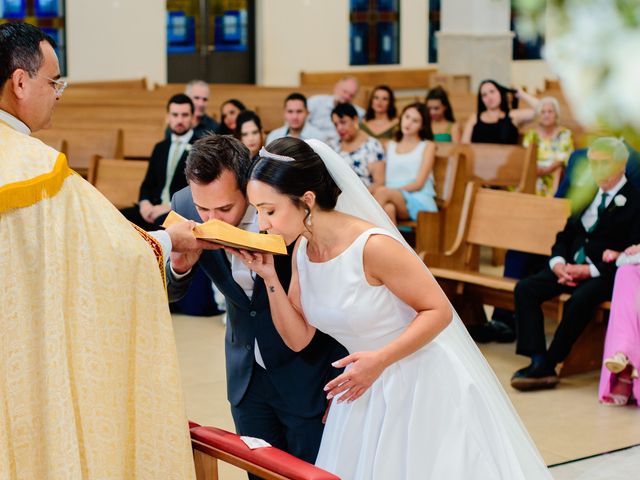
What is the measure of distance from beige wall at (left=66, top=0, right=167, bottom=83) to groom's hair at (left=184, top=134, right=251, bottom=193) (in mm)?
14314

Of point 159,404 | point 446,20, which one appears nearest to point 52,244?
point 159,404

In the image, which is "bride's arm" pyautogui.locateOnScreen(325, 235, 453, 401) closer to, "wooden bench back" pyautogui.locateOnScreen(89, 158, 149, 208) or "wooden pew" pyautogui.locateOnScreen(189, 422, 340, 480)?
Result: "wooden pew" pyautogui.locateOnScreen(189, 422, 340, 480)

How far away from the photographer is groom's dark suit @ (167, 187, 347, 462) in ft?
9.90

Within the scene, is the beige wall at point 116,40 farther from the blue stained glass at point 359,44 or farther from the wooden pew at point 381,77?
the blue stained glass at point 359,44

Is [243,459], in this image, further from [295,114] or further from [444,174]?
[295,114]

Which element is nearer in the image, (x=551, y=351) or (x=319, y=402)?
(x=319, y=402)

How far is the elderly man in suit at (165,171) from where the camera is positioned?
7.91m

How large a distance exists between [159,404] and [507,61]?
14.1 m

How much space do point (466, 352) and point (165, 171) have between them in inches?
210

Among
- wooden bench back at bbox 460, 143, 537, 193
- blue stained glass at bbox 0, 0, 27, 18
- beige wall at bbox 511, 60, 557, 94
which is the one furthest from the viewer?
beige wall at bbox 511, 60, 557, 94

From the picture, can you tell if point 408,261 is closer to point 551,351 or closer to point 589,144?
point 589,144

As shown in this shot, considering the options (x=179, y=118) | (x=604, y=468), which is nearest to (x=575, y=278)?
(x=604, y=468)

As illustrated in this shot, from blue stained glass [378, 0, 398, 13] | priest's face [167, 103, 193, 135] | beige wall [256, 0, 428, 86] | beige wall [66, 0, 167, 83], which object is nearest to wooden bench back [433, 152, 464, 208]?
priest's face [167, 103, 193, 135]

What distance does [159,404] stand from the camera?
2.47 meters
